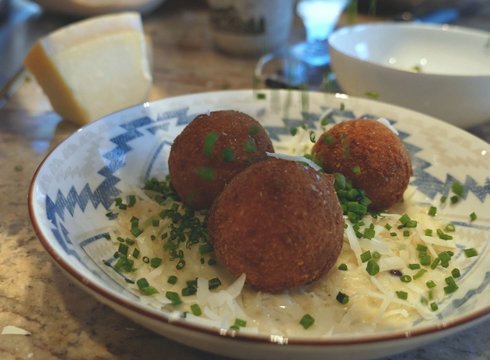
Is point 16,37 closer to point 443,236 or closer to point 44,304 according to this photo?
point 44,304

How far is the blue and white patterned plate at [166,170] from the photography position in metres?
0.66

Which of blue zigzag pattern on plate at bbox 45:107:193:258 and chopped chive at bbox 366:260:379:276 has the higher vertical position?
blue zigzag pattern on plate at bbox 45:107:193:258

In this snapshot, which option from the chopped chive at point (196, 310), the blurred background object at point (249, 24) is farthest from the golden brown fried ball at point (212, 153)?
the blurred background object at point (249, 24)

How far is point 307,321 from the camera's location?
810 mm

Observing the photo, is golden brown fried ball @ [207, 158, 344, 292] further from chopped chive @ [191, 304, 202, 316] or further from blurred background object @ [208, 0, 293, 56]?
blurred background object @ [208, 0, 293, 56]

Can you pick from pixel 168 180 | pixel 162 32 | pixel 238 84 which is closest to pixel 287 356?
pixel 168 180

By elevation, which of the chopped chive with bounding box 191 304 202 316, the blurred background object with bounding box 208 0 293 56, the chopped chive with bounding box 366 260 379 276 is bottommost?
the blurred background object with bounding box 208 0 293 56

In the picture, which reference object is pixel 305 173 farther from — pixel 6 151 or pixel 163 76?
pixel 163 76

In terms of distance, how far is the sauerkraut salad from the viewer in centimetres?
82

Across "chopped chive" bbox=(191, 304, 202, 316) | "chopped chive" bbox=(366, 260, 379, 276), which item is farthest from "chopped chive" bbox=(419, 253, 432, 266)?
"chopped chive" bbox=(191, 304, 202, 316)

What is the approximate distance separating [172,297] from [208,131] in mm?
340

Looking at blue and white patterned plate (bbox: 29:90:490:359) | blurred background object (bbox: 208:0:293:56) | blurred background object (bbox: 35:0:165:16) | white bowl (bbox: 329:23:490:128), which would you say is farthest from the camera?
blurred background object (bbox: 35:0:165:16)

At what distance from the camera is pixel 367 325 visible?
2.71 feet

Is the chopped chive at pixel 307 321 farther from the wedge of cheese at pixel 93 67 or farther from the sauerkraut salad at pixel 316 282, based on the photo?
the wedge of cheese at pixel 93 67
